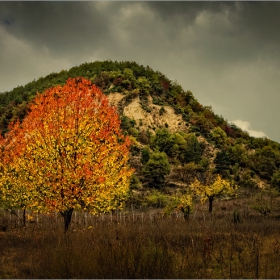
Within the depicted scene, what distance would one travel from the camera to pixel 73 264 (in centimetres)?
729

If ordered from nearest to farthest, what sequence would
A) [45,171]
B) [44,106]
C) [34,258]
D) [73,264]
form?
[73,264] → [34,258] → [45,171] → [44,106]

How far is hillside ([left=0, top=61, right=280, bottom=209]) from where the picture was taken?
57594 mm

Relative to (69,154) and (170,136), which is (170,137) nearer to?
(170,136)

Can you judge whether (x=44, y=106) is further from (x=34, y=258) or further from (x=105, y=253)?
(x=105, y=253)

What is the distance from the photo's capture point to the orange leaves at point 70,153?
11.7m

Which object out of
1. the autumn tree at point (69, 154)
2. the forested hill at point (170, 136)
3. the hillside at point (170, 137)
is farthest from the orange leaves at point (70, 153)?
the hillside at point (170, 137)

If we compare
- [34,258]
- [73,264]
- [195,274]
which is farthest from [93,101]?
[195,274]

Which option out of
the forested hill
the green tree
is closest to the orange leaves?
the forested hill

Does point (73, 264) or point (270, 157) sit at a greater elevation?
point (270, 157)

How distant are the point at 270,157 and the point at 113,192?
69.2m

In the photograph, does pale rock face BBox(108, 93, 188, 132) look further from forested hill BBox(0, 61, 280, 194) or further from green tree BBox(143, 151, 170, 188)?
green tree BBox(143, 151, 170, 188)

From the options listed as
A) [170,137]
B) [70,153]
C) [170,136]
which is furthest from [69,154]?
[170,136]

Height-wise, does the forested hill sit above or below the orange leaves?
above

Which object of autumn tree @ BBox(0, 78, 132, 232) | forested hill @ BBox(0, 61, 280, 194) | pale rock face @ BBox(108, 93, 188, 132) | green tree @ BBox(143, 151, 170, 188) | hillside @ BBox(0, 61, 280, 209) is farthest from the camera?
pale rock face @ BBox(108, 93, 188, 132)
